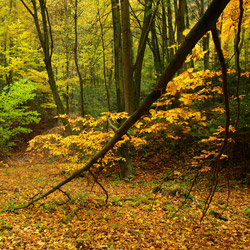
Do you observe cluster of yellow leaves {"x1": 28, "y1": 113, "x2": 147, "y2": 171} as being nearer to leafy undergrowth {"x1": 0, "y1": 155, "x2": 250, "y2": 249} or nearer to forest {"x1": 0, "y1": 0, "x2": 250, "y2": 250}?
forest {"x1": 0, "y1": 0, "x2": 250, "y2": 250}

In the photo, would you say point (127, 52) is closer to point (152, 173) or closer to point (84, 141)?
point (84, 141)

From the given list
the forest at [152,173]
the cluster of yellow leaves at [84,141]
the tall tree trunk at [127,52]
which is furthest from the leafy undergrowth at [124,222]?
the tall tree trunk at [127,52]

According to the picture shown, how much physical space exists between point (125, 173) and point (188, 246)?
4.01 meters

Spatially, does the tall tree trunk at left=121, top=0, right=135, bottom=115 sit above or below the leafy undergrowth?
above

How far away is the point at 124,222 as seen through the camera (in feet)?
13.2

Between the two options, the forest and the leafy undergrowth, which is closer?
the forest

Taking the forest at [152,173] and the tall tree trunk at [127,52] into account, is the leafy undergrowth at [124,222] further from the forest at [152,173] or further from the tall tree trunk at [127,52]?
the tall tree trunk at [127,52]

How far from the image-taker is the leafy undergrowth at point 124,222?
3215 mm

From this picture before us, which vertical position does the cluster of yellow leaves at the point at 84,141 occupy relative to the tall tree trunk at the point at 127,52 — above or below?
below

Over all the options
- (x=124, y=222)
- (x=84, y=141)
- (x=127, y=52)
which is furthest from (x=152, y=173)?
(x=127, y=52)

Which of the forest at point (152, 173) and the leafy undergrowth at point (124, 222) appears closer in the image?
the forest at point (152, 173)

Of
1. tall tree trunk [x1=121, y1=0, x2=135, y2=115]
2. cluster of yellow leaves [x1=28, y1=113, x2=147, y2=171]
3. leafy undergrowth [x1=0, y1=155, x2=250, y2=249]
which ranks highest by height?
tall tree trunk [x1=121, y1=0, x2=135, y2=115]

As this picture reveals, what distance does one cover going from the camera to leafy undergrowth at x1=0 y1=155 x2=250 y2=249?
10.5ft

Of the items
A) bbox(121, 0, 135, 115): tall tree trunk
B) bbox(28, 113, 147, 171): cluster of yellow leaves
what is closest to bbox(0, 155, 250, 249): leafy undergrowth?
bbox(28, 113, 147, 171): cluster of yellow leaves
